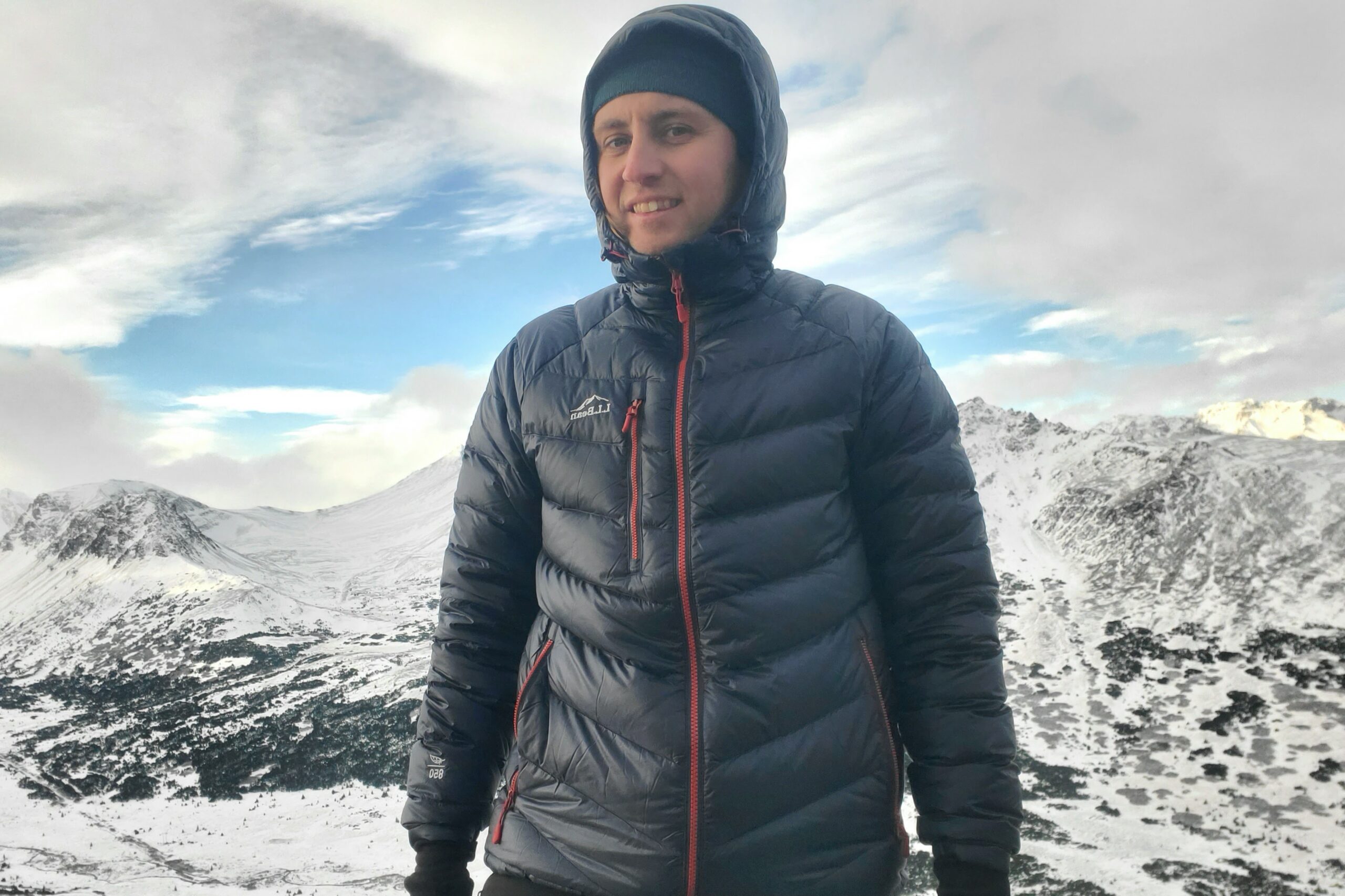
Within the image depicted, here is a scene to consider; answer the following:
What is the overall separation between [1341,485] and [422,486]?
399 feet

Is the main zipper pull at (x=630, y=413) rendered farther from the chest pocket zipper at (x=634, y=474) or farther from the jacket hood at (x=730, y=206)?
the jacket hood at (x=730, y=206)

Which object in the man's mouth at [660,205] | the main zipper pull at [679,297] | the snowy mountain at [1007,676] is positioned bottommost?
the snowy mountain at [1007,676]

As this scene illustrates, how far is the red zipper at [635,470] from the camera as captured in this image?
2900mm

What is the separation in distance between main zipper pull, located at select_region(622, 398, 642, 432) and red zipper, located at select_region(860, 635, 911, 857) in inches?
47.5

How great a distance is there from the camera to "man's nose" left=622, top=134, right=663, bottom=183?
10.2 feet

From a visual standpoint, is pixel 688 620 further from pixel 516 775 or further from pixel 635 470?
pixel 516 775

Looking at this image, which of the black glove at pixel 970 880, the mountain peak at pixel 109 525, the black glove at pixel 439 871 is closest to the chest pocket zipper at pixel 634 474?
the black glove at pixel 439 871

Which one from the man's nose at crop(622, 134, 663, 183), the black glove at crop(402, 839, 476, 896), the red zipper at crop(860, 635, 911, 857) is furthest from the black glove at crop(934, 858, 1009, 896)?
the man's nose at crop(622, 134, 663, 183)

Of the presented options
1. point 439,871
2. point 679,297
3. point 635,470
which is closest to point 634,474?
point 635,470

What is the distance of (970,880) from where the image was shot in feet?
9.39

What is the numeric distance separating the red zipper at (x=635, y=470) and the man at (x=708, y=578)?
1 centimetres

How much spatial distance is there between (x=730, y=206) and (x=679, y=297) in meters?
0.46

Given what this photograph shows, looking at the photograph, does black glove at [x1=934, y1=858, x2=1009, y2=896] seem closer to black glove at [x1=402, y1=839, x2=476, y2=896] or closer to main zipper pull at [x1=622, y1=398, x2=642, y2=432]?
black glove at [x1=402, y1=839, x2=476, y2=896]

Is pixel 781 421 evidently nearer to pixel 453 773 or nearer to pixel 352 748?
pixel 453 773
